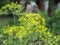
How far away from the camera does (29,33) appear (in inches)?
159

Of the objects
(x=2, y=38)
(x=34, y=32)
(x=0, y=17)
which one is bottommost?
(x=0, y=17)

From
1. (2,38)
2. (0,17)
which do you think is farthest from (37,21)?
(0,17)

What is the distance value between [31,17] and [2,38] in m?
1.11

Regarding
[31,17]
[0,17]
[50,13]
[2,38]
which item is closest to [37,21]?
[31,17]

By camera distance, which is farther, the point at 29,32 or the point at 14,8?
the point at 14,8

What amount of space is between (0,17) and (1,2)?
10.9 ft

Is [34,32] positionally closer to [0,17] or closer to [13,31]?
[13,31]

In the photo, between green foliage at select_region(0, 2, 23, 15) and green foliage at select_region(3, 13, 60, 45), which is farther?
green foliage at select_region(0, 2, 23, 15)

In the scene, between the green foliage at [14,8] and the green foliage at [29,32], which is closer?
the green foliage at [29,32]

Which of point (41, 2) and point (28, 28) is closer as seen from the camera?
point (28, 28)

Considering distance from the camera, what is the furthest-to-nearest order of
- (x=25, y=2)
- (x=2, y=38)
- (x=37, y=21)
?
(x=25, y=2) → (x=2, y=38) → (x=37, y=21)

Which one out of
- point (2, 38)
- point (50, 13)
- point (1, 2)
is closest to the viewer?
point (2, 38)

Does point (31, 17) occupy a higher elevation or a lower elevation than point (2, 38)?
higher

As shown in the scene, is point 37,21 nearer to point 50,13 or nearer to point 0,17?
point 50,13
